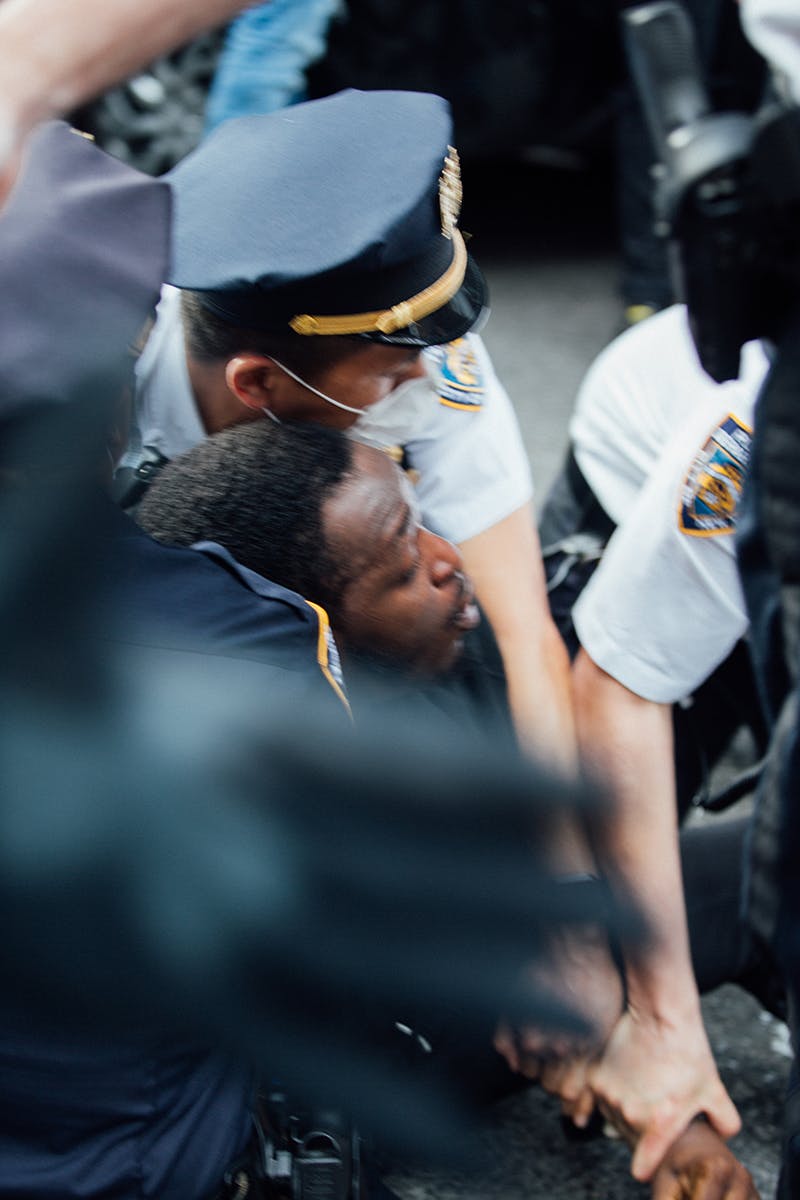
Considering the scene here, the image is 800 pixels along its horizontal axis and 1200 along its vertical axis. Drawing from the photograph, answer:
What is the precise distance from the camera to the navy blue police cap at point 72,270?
83 centimetres

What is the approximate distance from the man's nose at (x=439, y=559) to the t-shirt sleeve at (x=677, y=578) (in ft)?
0.60

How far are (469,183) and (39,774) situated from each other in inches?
165

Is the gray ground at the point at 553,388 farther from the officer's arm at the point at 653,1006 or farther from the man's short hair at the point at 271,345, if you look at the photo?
the man's short hair at the point at 271,345

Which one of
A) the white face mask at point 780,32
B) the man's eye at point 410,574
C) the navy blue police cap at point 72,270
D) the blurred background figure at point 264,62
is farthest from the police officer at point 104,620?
the blurred background figure at point 264,62

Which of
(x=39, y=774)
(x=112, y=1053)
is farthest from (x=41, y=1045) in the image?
(x=39, y=774)

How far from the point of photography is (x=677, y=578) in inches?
59.7

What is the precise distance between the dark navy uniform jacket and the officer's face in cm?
20

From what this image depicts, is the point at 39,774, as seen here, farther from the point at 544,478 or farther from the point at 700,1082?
the point at 544,478

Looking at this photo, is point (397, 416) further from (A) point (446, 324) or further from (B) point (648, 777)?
(B) point (648, 777)

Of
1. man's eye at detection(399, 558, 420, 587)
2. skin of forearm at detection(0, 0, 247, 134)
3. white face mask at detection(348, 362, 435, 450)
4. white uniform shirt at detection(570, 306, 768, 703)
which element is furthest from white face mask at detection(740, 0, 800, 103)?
white face mask at detection(348, 362, 435, 450)

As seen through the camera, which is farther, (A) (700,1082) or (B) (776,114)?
(A) (700,1082)

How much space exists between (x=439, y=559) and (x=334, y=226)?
13.8 inches

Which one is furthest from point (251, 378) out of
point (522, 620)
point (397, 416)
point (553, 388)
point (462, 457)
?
point (553, 388)

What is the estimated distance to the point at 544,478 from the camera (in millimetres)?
3104
